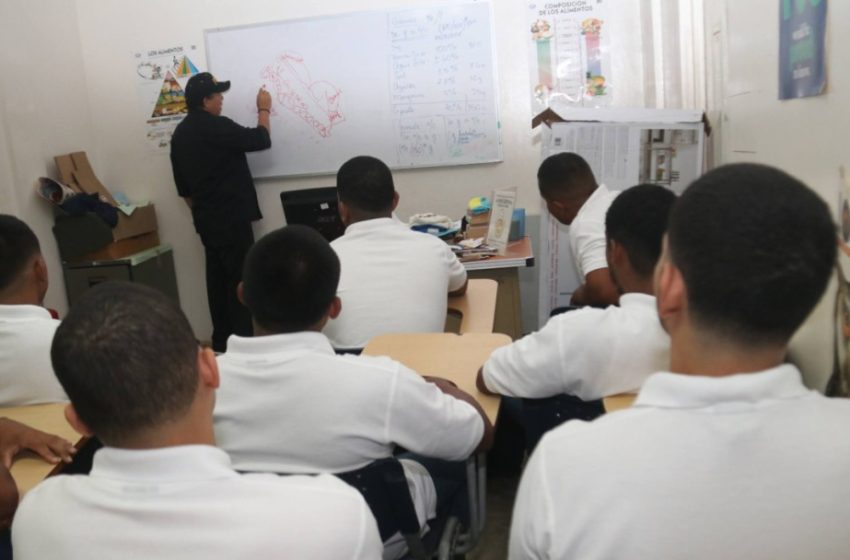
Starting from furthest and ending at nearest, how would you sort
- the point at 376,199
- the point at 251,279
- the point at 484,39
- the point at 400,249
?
the point at 484,39, the point at 376,199, the point at 400,249, the point at 251,279

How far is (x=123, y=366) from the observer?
86cm

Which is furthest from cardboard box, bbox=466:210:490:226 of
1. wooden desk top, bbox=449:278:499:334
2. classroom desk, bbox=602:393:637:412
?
classroom desk, bbox=602:393:637:412

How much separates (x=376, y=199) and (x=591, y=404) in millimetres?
1355

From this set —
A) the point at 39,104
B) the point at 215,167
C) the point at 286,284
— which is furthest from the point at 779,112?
the point at 39,104

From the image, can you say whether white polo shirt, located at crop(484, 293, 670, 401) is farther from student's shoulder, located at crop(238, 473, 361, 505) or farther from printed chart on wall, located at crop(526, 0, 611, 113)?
printed chart on wall, located at crop(526, 0, 611, 113)

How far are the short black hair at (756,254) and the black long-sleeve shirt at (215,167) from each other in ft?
12.4

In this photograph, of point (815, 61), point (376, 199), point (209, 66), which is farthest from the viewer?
point (209, 66)

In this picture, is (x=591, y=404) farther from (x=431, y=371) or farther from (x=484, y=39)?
(x=484, y=39)

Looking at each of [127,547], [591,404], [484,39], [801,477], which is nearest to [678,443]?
[801,477]

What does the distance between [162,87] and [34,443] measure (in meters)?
3.63

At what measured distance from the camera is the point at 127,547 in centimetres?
80

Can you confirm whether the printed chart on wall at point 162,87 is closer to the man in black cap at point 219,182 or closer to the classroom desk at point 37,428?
the man in black cap at point 219,182

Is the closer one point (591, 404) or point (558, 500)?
point (558, 500)

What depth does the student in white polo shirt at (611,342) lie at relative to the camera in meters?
1.50
